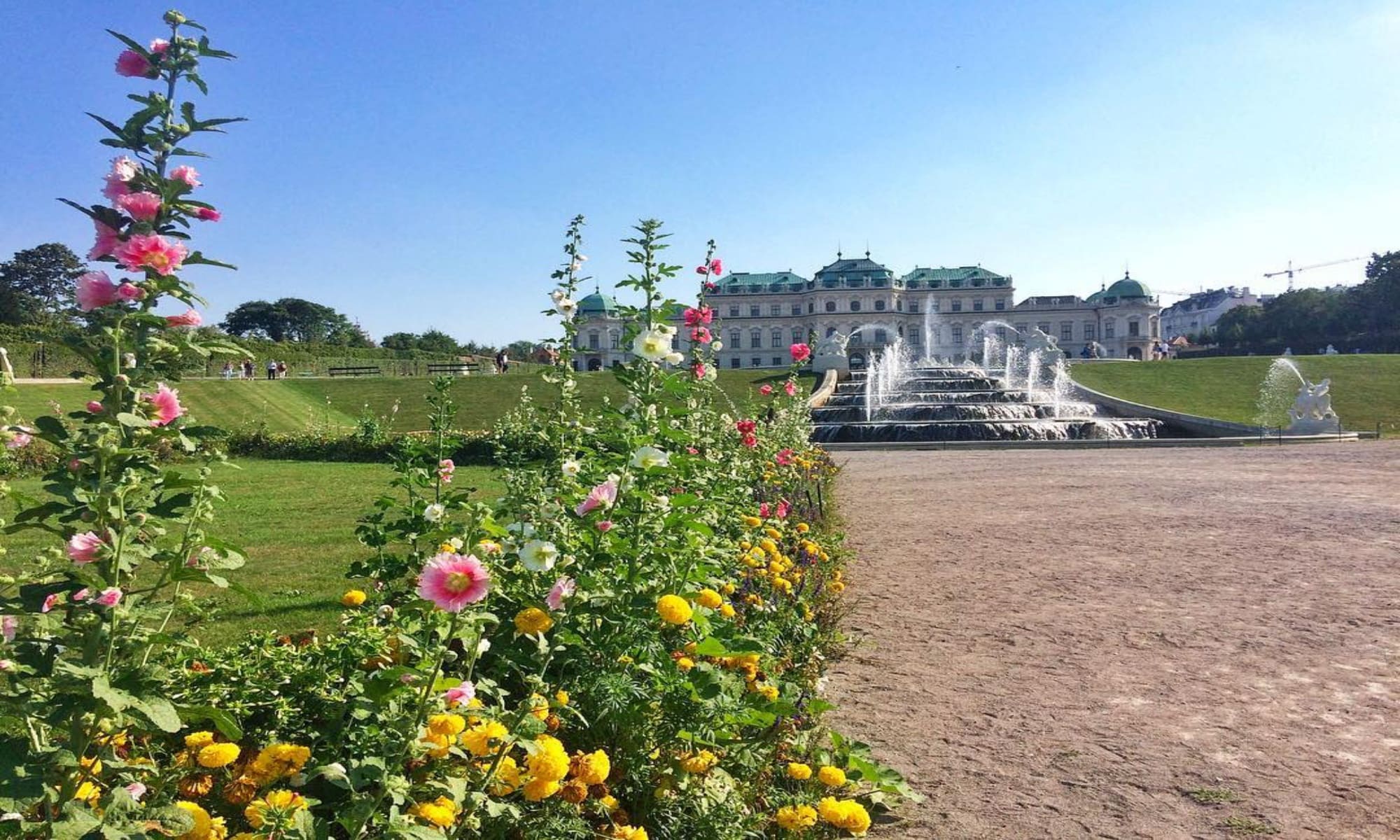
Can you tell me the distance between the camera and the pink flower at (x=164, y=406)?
69.6 inches

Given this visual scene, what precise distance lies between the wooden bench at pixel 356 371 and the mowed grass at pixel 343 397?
205 inches

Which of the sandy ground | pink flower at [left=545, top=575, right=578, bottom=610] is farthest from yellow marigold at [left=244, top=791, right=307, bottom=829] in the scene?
the sandy ground

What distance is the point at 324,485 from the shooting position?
12391mm

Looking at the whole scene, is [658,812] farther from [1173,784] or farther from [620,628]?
[1173,784]

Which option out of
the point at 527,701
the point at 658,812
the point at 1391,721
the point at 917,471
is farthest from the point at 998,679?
the point at 917,471

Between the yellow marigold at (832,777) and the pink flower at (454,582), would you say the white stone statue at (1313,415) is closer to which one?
the yellow marigold at (832,777)

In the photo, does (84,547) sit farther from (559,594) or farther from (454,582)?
(559,594)

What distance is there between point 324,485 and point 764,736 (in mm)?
10775

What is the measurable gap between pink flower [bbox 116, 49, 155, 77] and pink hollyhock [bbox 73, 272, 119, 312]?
436 millimetres

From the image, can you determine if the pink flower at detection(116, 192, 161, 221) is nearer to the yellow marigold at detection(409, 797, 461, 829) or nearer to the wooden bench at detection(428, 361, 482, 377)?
the yellow marigold at detection(409, 797, 461, 829)

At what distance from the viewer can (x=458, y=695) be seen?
1.91 metres

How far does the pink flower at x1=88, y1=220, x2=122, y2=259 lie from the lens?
1.76 m

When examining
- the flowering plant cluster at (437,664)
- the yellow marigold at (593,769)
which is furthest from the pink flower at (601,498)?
the yellow marigold at (593,769)

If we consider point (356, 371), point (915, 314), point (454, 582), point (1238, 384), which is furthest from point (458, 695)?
point (915, 314)
